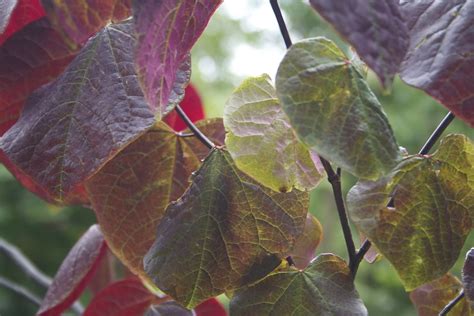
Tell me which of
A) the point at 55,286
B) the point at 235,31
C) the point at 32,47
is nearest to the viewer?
the point at 32,47

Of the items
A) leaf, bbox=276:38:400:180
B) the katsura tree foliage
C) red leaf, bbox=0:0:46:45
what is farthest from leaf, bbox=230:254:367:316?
red leaf, bbox=0:0:46:45

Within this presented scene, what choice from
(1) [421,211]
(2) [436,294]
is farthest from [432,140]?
(2) [436,294]

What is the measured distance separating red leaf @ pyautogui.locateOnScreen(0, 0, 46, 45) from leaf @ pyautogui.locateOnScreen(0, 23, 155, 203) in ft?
0.23

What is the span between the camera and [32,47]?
42cm

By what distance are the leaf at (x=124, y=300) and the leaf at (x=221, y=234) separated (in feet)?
0.52

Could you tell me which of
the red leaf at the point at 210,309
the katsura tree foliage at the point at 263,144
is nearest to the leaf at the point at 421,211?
the katsura tree foliage at the point at 263,144

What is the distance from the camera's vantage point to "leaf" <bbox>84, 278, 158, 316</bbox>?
54 cm

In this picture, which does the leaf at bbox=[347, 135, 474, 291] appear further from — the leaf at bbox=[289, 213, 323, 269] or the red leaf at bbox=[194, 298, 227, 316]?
the red leaf at bbox=[194, 298, 227, 316]

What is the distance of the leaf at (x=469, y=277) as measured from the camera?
1.26 feet

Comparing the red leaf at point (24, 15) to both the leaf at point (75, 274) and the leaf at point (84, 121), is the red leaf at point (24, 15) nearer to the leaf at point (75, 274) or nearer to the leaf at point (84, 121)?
the leaf at point (84, 121)

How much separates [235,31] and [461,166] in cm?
493

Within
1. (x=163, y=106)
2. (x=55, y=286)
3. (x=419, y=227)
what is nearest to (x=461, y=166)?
(x=419, y=227)

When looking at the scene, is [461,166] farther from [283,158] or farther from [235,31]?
[235,31]

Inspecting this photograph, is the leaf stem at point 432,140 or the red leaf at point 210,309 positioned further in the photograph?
the red leaf at point 210,309
